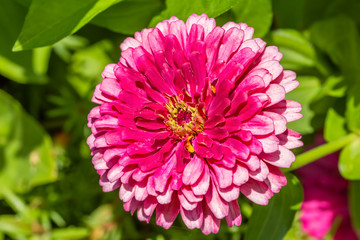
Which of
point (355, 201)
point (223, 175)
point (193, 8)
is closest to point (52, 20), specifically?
point (193, 8)

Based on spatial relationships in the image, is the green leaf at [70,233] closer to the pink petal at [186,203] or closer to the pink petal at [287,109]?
the pink petal at [186,203]

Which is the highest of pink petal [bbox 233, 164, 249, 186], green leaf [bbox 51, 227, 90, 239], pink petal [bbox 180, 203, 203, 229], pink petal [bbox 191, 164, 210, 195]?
pink petal [bbox 233, 164, 249, 186]

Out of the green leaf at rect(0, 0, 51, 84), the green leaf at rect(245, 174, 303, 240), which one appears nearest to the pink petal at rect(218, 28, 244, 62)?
the green leaf at rect(245, 174, 303, 240)

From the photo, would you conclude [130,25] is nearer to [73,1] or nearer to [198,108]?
[73,1]

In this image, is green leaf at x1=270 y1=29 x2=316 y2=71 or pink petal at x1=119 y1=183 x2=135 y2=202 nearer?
pink petal at x1=119 y1=183 x2=135 y2=202

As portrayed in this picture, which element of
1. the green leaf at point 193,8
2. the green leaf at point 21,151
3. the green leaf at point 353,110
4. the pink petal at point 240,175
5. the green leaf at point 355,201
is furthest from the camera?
the green leaf at point 21,151

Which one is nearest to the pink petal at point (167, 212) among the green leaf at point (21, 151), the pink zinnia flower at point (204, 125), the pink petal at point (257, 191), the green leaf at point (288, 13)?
the pink zinnia flower at point (204, 125)

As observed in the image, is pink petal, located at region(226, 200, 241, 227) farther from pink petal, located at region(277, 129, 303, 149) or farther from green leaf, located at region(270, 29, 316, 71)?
green leaf, located at region(270, 29, 316, 71)
